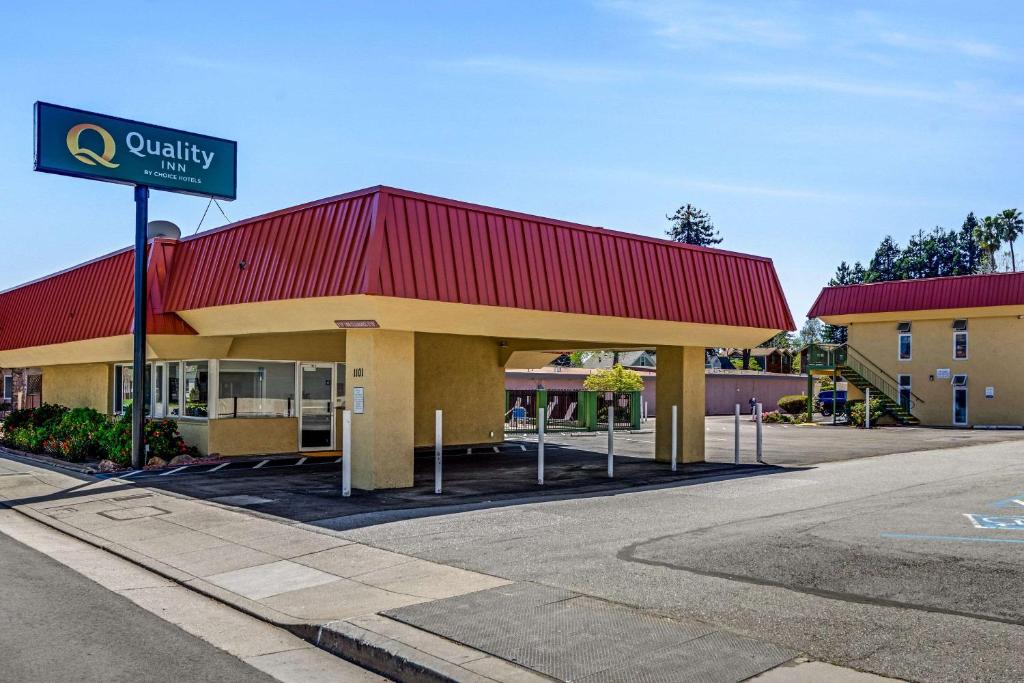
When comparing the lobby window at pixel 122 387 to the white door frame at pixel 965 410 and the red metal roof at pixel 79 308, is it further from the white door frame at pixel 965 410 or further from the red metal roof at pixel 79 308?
the white door frame at pixel 965 410

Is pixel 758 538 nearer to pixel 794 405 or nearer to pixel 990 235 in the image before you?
pixel 794 405

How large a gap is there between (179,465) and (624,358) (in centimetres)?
5712

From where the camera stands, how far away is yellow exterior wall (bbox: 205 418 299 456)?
68.7ft

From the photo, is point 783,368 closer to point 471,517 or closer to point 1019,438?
point 1019,438

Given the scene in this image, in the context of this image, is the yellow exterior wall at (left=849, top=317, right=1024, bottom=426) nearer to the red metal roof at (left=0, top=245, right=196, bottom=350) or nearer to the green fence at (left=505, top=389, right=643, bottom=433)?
the green fence at (left=505, top=389, right=643, bottom=433)

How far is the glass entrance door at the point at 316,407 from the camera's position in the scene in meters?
22.6

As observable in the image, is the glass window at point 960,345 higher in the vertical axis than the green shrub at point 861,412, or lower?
Answer: higher

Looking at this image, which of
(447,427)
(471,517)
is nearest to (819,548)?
(471,517)

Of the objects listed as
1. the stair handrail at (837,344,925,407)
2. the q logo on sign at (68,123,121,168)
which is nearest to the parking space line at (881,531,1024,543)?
the q logo on sign at (68,123,121,168)

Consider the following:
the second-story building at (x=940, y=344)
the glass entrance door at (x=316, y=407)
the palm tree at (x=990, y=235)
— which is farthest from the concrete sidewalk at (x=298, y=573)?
the palm tree at (x=990, y=235)

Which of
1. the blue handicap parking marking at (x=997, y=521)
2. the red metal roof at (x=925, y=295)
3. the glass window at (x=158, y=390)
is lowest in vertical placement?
the blue handicap parking marking at (x=997, y=521)

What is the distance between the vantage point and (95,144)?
18922 mm

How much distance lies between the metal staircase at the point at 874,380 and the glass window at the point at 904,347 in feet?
3.81

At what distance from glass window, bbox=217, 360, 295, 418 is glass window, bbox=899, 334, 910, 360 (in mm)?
30475
